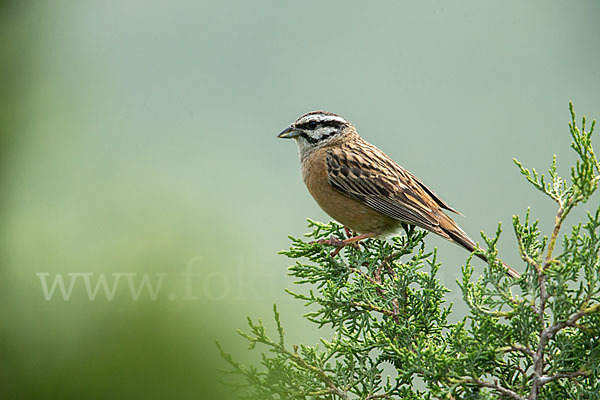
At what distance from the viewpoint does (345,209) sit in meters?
5.21

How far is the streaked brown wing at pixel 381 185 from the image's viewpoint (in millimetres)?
4930

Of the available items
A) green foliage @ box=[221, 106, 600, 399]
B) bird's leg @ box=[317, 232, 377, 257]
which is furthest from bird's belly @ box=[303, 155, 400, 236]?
green foliage @ box=[221, 106, 600, 399]

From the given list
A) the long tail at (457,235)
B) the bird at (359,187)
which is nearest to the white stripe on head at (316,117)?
the bird at (359,187)

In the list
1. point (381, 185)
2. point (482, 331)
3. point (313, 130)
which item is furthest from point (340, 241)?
point (482, 331)

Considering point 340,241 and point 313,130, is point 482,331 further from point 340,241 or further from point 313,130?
point 313,130

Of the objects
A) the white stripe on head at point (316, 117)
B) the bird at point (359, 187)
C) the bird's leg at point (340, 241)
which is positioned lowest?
the bird's leg at point (340, 241)

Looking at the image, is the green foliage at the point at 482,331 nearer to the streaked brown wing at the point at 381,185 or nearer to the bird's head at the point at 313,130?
the streaked brown wing at the point at 381,185

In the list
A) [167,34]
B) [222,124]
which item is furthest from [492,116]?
[167,34]

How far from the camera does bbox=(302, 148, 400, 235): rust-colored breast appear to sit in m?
5.01

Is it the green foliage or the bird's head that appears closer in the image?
the green foliage

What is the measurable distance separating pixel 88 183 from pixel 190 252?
8.29m

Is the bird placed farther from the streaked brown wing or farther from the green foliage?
the green foliage

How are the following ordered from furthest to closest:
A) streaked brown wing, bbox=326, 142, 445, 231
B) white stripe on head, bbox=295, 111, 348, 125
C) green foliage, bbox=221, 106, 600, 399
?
white stripe on head, bbox=295, 111, 348, 125, streaked brown wing, bbox=326, 142, 445, 231, green foliage, bbox=221, 106, 600, 399

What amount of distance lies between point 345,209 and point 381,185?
367 mm
